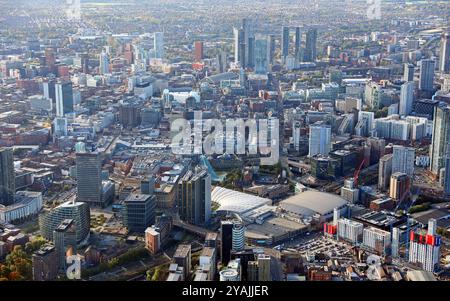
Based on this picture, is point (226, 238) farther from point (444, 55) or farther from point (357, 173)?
point (444, 55)

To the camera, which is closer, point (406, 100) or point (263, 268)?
point (263, 268)

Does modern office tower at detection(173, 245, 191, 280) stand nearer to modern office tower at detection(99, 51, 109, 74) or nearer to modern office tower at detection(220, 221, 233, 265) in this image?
modern office tower at detection(220, 221, 233, 265)

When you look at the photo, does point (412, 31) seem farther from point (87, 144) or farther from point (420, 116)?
point (87, 144)

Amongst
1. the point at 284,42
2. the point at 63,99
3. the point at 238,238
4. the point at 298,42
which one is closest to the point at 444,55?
the point at 298,42

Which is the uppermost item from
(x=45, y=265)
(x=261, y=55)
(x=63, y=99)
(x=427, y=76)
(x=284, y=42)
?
(x=284, y=42)

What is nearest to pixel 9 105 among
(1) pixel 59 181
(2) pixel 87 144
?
(2) pixel 87 144

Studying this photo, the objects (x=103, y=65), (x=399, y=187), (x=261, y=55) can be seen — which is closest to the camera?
(x=399, y=187)

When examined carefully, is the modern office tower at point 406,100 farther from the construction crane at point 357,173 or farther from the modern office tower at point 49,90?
the modern office tower at point 49,90
